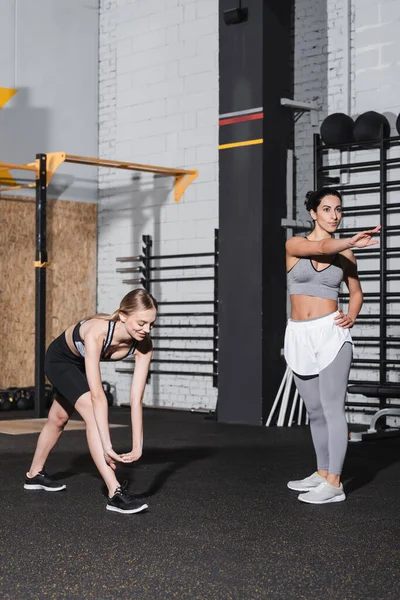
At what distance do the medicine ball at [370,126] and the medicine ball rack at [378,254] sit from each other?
0.20 feet

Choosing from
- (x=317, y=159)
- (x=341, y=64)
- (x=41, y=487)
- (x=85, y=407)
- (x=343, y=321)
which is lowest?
(x=41, y=487)

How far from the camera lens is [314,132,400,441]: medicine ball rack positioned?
7281mm

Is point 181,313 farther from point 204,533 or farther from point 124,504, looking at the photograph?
point 204,533

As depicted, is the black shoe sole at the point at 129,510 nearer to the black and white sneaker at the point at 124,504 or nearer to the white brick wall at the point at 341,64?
the black and white sneaker at the point at 124,504

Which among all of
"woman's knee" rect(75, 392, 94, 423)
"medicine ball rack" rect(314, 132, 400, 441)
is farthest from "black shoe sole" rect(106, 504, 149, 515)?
"medicine ball rack" rect(314, 132, 400, 441)

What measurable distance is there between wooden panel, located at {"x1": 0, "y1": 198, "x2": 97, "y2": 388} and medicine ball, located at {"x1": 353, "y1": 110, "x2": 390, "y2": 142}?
3.64 metres

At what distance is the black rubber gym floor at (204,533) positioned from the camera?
9.13 ft

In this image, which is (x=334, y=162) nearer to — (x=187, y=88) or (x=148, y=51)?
(x=187, y=88)

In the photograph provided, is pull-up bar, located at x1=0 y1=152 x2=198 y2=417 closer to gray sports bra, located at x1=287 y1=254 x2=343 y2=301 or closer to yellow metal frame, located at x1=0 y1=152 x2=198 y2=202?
yellow metal frame, located at x1=0 y1=152 x2=198 y2=202

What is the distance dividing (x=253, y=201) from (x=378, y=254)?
3.64ft

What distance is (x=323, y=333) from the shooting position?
414 cm

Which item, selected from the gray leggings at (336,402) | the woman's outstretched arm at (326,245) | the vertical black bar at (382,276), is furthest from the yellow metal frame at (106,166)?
the gray leggings at (336,402)

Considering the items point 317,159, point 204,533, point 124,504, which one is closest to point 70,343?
point 124,504

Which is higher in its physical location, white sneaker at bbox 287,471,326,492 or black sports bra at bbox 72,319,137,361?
black sports bra at bbox 72,319,137,361
